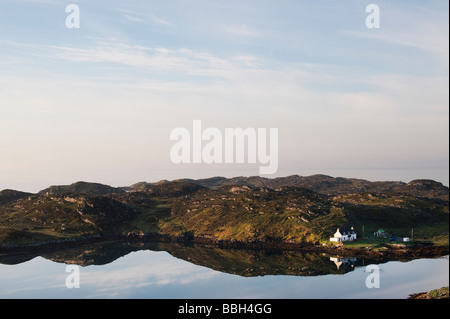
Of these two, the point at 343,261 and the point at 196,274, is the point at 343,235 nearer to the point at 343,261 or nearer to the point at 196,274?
the point at 343,261

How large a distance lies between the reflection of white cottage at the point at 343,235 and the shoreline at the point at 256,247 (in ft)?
17.9

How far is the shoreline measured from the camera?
136 metres

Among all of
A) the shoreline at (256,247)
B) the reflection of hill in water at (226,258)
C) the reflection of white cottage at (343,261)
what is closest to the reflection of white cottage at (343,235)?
the shoreline at (256,247)

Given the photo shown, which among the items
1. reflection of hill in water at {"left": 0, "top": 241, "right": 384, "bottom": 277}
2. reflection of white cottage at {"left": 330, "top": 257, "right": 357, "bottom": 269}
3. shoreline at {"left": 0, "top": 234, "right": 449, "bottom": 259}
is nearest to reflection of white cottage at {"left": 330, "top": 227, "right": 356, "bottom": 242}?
shoreline at {"left": 0, "top": 234, "right": 449, "bottom": 259}

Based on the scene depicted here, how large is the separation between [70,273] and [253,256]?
2603 inches

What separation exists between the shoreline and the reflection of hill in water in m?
4.82

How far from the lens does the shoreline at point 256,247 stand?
447 feet

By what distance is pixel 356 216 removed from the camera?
606 feet

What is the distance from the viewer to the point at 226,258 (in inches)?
5891

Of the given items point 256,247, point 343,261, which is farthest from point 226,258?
point 343,261

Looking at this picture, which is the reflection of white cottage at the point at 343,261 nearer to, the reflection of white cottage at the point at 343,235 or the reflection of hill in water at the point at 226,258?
the reflection of hill in water at the point at 226,258

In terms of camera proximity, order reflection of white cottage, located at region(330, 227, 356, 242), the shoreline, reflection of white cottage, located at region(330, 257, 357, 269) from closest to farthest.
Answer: reflection of white cottage, located at region(330, 257, 357, 269)
the shoreline
reflection of white cottage, located at region(330, 227, 356, 242)

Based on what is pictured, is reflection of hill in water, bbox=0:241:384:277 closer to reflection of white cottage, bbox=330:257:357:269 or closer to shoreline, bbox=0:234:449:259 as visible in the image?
reflection of white cottage, bbox=330:257:357:269
